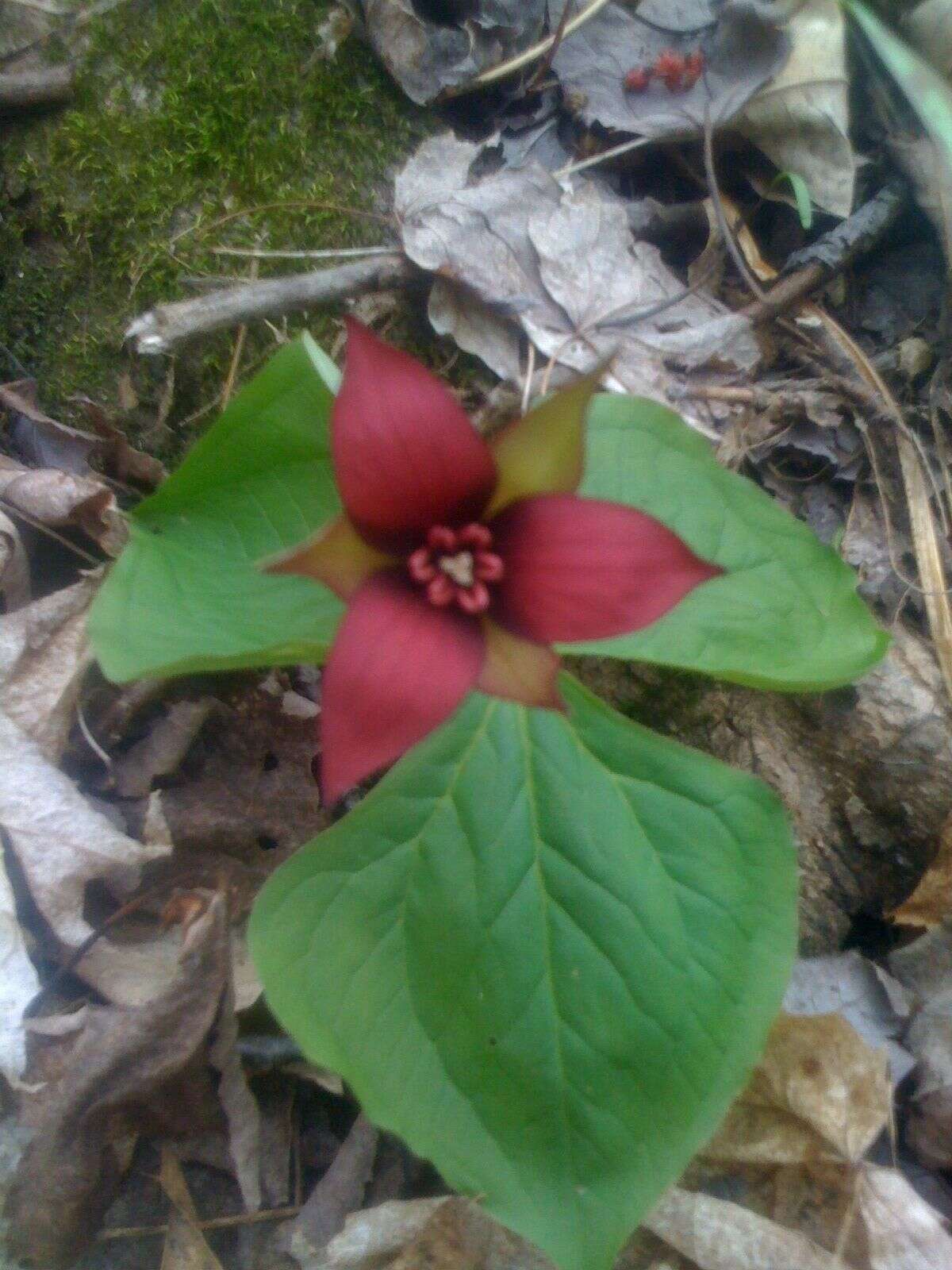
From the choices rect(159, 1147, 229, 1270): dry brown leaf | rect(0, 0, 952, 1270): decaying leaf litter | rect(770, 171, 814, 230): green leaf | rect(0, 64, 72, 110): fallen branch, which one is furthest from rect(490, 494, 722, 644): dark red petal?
rect(0, 64, 72, 110): fallen branch

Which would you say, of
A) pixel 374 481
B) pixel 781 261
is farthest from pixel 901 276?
pixel 374 481

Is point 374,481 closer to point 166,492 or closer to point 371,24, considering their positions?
point 166,492

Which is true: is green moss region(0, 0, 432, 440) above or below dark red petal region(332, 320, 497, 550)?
below

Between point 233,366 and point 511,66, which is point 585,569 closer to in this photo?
point 233,366

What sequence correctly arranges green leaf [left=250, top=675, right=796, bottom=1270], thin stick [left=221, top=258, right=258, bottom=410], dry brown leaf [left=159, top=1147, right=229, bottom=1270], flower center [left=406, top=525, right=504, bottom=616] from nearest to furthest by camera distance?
1. flower center [left=406, top=525, right=504, bottom=616]
2. green leaf [left=250, top=675, right=796, bottom=1270]
3. dry brown leaf [left=159, top=1147, right=229, bottom=1270]
4. thin stick [left=221, top=258, right=258, bottom=410]

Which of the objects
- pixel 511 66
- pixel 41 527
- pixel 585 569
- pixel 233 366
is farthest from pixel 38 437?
pixel 585 569

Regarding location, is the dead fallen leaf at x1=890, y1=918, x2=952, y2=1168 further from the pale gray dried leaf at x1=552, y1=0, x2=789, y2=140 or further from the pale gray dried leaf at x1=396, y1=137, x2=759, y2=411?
the pale gray dried leaf at x1=552, y1=0, x2=789, y2=140

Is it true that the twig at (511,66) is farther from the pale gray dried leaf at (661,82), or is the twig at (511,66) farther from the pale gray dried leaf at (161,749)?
the pale gray dried leaf at (161,749)
